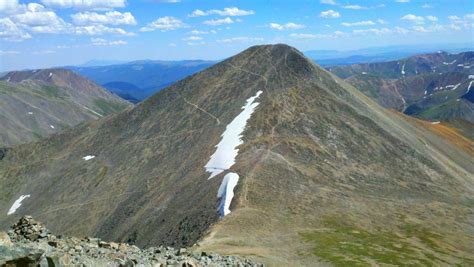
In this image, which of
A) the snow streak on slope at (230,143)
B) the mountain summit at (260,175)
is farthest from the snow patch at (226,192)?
the snow streak on slope at (230,143)

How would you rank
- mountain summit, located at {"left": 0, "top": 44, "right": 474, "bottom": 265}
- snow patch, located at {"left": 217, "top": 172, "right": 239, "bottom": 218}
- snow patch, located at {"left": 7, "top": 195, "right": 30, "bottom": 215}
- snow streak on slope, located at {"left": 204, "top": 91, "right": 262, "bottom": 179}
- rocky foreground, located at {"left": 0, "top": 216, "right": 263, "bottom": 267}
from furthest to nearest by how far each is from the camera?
snow patch, located at {"left": 7, "top": 195, "right": 30, "bottom": 215} < snow streak on slope, located at {"left": 204, "top": 91, "right": 262, "bottom": 179} < snow patch, located at {"left": 217, "top": 172, "right": 239, "bottom": 218} < mountain summit, located at {"left": 0, "top": 44, "right": 474, "bottom": 265} < rocky foreground, located at {"left": 0, "top": 216, "right": 263, "bottom": 267}

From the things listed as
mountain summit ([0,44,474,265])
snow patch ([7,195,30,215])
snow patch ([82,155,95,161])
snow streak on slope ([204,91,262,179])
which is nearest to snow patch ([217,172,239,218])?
mountain summit ([0,44,474,265])

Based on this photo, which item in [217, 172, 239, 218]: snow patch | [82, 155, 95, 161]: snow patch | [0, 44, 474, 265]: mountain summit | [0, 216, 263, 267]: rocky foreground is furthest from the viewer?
[82, 155, 95, 161]: snow patch

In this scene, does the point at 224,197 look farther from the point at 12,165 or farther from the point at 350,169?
the point at 12,165

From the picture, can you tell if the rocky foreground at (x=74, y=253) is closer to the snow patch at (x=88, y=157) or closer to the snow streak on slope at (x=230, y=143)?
the snow streak on slope at (x=230, y=143)

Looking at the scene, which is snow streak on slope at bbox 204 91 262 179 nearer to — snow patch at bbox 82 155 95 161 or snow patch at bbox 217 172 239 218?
snow patch at bbox 217 172 239 218

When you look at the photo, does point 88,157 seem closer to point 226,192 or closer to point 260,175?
point 260,175

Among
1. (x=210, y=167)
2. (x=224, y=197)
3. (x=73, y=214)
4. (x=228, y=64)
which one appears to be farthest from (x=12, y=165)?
(x=224, y=197)
